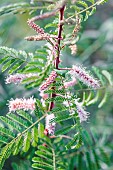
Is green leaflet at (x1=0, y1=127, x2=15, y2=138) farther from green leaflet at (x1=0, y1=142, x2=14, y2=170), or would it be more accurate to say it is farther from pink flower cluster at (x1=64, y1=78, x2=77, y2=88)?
pink flower cluster at (x1=64, y1=78, x2=77, y2=88)

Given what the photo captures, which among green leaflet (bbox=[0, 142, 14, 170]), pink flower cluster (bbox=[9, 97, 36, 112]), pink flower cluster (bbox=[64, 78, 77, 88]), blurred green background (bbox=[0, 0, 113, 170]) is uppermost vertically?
blurred green background (bbox=[0, 0, 113, 170])

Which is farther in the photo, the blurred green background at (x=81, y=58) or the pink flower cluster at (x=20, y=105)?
the blurred green background at (x=81, y=58)

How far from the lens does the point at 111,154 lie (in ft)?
3.97

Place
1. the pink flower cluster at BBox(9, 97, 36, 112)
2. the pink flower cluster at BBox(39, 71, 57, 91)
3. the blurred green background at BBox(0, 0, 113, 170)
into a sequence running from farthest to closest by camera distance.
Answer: the blurred green background at BBox(0, 0, 113, 170)
the pink flower cluster at BBox(9, 97, 36, 112)
the pink flower cluster at BBox(39, 71, 57, 91)

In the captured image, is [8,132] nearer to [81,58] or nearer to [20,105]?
[20,105]

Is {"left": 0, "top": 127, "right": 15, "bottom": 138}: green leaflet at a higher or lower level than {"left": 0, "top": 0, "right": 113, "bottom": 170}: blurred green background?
lower

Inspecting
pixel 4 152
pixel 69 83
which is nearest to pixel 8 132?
pixel 4 152

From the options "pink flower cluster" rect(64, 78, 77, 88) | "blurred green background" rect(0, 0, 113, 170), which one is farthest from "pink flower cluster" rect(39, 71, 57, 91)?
"blurred green background" rect(0, 0, 113, 170)

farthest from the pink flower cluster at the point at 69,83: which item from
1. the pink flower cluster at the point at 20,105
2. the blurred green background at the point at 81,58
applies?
the blurred green background at the point at 81,58

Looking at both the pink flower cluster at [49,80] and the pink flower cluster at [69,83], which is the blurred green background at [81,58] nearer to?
the pink flower cluster at [69,83]

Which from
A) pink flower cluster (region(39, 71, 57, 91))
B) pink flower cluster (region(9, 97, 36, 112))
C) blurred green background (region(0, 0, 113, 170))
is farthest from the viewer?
blurred green background (region(0, 0, 113, 170))

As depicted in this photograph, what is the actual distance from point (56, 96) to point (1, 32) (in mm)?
414

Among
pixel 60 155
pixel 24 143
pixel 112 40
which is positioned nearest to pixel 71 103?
pixel 24 143

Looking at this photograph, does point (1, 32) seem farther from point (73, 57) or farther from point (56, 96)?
point (73, 57)
